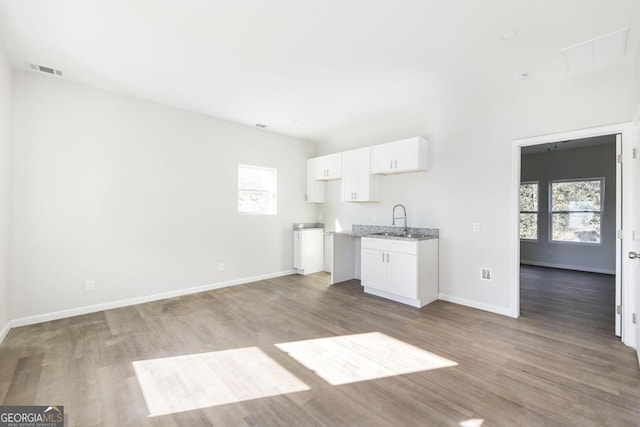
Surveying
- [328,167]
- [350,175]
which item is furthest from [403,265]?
[328,167]

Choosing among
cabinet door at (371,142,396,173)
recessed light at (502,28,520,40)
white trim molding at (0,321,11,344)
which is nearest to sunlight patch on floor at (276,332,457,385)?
cabinet door at (371,142,396,173)

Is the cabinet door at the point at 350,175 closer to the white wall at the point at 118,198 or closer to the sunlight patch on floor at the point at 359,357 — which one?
the white wall at the point at 118,198

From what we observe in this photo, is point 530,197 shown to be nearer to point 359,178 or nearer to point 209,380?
point 359,178

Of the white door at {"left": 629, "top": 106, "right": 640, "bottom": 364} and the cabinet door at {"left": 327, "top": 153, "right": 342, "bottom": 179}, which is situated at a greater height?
the cabinet door at {"left": 327, "top": 153, "right": 342, "bottom": 179}

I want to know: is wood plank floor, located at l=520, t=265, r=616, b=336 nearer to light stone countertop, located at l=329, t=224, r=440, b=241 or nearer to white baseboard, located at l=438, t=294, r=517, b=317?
white baseboard, located at l=438, t=294, r=517, b=317

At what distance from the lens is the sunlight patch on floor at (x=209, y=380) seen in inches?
75.2

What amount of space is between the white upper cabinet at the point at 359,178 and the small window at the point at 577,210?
500 cm

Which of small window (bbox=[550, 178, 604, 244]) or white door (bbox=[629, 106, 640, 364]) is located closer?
white door (bbox=[629, 106, 640, 364])

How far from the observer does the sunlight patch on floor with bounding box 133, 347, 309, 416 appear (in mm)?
1911

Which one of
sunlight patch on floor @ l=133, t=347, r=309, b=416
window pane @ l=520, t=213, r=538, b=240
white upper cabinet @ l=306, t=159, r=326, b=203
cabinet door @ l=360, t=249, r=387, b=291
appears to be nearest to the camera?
sunlight patch on floor @ l=133, t=347, r=309, b=416

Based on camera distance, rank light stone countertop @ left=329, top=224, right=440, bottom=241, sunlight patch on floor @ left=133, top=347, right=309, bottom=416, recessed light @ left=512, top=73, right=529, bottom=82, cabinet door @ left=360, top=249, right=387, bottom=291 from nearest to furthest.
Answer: sunlight patch on floor @ left=133, top=347, right=309, bottom=416
recessed light @ left=512, top=73, right=529, bottom=82
light stone countertop @ left=329, top=224, right=440, bottom=241
cabinet door @ left=360, top=249, right=387, bottom=291

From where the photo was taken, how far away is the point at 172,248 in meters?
4.16

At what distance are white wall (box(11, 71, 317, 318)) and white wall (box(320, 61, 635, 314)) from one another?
3043 millimetres

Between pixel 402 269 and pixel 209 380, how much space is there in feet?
8.77
